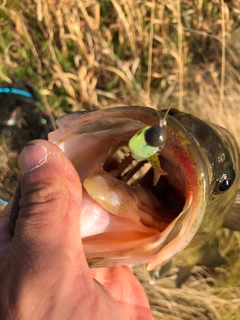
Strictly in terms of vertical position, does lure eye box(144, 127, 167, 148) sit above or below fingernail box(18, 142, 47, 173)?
above

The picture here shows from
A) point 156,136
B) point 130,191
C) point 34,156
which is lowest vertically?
point 130,191

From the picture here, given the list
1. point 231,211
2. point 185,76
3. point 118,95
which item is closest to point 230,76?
point 185,76

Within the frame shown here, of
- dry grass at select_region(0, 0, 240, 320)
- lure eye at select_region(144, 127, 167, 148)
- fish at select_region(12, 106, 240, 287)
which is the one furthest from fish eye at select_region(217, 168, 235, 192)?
dry grass at select_region(0, 0, 240, 320)

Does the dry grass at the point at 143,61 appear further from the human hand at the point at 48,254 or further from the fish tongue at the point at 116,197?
the human hand at the point at 48,254

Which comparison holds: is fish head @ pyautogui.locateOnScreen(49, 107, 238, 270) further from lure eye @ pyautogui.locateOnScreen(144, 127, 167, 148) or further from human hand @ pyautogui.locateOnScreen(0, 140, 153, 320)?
lure eye @ pyautogui.locateOnScreen(144, 127, 167, 148)

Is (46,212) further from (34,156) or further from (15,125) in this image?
(15,125)

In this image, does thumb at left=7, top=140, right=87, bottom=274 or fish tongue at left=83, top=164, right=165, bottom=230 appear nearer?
thumb at left=7, top=140, right=87, bottom=274

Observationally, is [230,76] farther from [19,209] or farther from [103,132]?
[19,209]

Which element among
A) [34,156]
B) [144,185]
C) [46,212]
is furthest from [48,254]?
[144,185]
